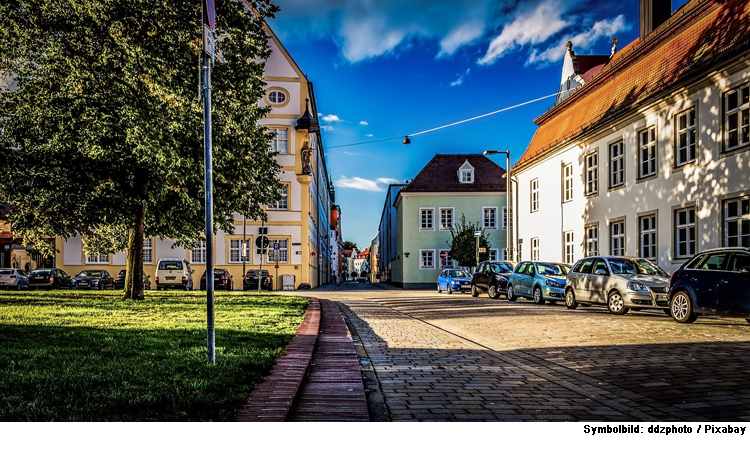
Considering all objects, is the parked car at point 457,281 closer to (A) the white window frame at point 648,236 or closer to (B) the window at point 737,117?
(A) the white window frame at point 648,236

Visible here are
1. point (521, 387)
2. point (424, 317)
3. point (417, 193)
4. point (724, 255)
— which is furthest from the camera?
point (417, 193)

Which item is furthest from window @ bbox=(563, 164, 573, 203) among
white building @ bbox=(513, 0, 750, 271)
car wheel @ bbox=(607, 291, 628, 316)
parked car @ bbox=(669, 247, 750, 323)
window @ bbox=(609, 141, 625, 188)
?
parked car @ bbox=(669, 247, 750, 323)

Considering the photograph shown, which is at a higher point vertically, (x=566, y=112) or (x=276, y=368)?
(x=566, y=112)

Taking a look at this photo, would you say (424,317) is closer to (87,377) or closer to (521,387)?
(521,387)

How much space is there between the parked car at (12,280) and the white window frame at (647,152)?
33.4m

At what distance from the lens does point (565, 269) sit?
78.0 feet

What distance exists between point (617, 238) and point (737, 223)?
296 inches

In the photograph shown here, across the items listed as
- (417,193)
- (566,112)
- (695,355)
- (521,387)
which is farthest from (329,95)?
(417,193)

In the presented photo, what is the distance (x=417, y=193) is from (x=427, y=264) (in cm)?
647

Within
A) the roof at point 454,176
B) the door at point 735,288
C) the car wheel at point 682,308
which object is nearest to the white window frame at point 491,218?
the roof at point 454,176

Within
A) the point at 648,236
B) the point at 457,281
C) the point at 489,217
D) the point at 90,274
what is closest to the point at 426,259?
the point at 489,217

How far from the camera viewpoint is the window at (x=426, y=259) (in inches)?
2206

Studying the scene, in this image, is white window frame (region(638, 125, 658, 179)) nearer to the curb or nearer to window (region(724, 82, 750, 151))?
window (region(724, 82, 750, 151))

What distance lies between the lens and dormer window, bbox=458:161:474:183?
5678cm
